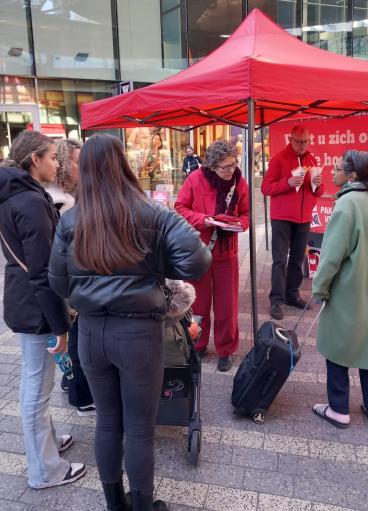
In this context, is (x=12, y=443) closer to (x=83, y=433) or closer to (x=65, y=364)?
(x=83, y=433)

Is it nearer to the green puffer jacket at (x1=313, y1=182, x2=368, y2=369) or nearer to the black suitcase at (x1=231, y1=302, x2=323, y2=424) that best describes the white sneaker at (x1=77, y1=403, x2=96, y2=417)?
the black suitcase at (x1=231, y1=302, x2=323, y2=424)

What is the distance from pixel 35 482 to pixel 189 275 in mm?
1491

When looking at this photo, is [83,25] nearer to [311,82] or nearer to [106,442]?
[311,82]

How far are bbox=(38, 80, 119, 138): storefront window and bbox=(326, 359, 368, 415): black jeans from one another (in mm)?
10207

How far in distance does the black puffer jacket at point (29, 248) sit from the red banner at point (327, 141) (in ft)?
13.0

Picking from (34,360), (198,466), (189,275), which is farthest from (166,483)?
(189,275)

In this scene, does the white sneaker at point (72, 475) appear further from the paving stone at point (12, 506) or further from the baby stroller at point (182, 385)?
the baby stroller at point (182, 385)

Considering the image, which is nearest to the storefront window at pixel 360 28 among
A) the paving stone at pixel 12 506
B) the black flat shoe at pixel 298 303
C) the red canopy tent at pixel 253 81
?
the red canopy tent at pixel 253 81

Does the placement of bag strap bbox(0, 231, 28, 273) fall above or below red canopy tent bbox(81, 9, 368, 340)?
below

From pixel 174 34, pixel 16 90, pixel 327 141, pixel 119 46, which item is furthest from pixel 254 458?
pixel 174 34

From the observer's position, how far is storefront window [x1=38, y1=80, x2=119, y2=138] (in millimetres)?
11195

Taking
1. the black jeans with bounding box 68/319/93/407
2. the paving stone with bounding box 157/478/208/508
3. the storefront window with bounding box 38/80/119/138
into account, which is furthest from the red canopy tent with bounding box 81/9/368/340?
the storefront window with bounding box 38/80/119/138

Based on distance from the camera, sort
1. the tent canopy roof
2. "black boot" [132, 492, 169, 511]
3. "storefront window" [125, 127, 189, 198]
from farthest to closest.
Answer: "storefront window" [125, 127, 189, 198]
the tent canopy roof
"black boot" [132, 492, 169, 511]

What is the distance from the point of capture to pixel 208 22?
1363 cm
